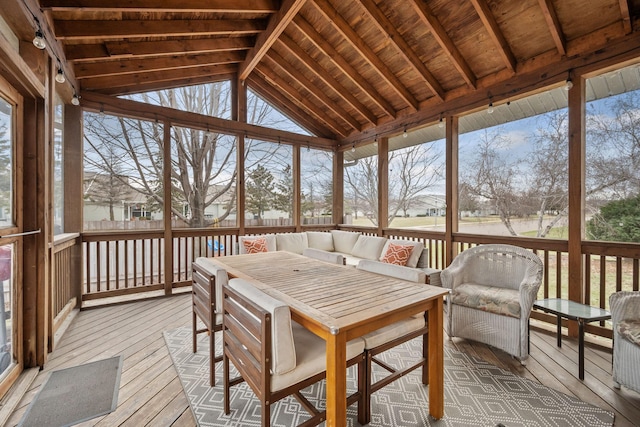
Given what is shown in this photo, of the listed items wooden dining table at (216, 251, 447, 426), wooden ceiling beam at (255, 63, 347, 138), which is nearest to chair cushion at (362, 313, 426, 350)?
wooden dining table at (216, 251, 447, 426)

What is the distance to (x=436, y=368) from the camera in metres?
1.78

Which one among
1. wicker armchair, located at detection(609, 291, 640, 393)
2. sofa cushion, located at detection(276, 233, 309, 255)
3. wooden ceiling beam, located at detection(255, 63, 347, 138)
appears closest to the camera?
wicker armchair, located at detection(609, 291, 640, 393)

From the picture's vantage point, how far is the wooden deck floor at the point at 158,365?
1.86 m

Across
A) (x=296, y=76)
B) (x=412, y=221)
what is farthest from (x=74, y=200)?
(x=412, y=221)

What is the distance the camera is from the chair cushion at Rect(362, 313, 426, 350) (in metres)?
1.70

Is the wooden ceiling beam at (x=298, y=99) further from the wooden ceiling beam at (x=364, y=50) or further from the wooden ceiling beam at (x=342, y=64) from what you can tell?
the wooden ceiling beam at (x=364, y=50)

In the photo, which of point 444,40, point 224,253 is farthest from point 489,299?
point 224,253

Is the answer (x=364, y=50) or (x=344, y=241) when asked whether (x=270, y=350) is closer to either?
(x=364, y=50)

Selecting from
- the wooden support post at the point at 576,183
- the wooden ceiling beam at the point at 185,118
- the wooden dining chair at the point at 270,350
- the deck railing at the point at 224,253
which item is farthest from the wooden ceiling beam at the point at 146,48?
the wooden support post at the point at 576,183

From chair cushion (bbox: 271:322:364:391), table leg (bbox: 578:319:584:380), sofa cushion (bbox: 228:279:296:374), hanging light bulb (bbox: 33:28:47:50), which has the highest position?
hanging light bulb (bbox: 33:28:47:50)

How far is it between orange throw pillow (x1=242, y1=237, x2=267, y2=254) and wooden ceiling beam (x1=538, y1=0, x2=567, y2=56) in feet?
13.9

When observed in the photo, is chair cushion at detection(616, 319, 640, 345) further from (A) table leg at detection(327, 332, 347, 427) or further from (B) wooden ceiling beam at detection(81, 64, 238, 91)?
(B) wooden ceiling beam at detection(81, 64, 238, 91)

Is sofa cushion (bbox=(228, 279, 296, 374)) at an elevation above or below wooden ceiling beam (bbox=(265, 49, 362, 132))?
below

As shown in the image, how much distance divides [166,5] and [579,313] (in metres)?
4.58
